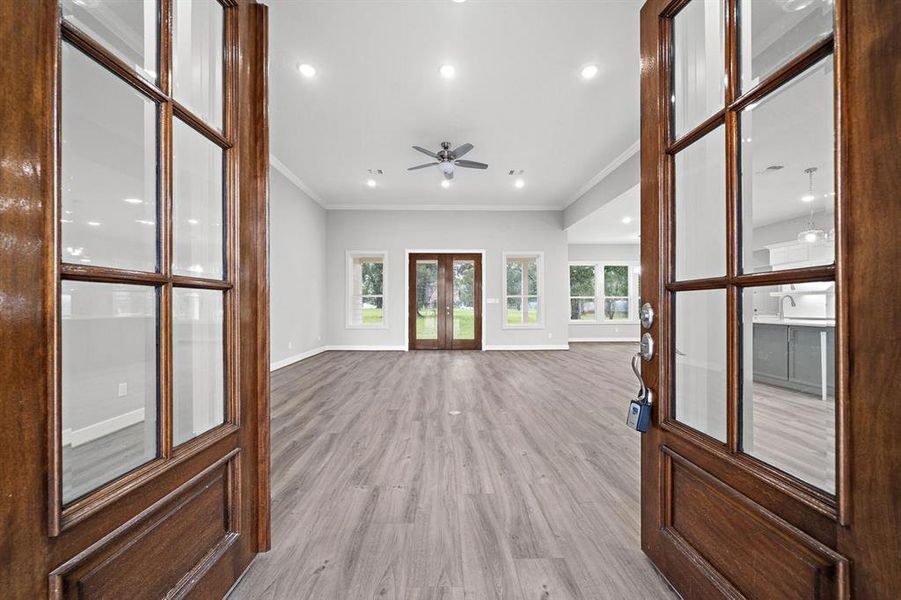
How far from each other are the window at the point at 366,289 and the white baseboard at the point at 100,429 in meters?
6.87

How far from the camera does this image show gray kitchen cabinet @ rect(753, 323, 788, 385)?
0.95m

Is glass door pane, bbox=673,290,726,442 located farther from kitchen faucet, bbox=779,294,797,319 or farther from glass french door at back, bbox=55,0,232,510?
glass french door at back, bbox=55,0,232,510

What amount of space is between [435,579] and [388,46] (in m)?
3.56

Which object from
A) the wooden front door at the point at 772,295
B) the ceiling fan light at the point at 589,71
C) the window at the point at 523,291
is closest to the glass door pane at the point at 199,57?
the wooden front door at the point at 772,295

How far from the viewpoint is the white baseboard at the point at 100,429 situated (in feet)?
2.53

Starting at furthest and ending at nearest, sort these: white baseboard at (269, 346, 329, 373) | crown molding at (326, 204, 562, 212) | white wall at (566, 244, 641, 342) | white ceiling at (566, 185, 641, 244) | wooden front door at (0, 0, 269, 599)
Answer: white wall at (566, 244, 641, 342) < crown molding at (326, 204, 562, 212) < white ceiling at (566, 185, 641, 244) < white baseboard at (269, 346, 329, 373) < wooden front door at (0, 0, 269, 599)

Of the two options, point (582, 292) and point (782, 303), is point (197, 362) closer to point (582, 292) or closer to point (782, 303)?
point (782, 303)

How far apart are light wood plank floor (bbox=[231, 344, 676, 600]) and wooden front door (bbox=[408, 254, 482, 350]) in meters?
3.99

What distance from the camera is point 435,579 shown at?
133 cm

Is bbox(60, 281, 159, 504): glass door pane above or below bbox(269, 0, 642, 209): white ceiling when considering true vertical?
below

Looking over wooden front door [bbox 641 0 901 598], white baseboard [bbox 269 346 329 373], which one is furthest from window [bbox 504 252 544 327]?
wooden front door [bbox 641 0 901 598]

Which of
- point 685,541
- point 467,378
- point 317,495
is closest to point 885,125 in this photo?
point 685,541

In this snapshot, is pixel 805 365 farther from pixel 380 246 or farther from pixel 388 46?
pixel 380 246

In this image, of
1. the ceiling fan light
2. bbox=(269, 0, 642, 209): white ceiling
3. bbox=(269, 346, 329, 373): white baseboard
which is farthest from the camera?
bbox=(269, 346, 329, 373): white baseboard
